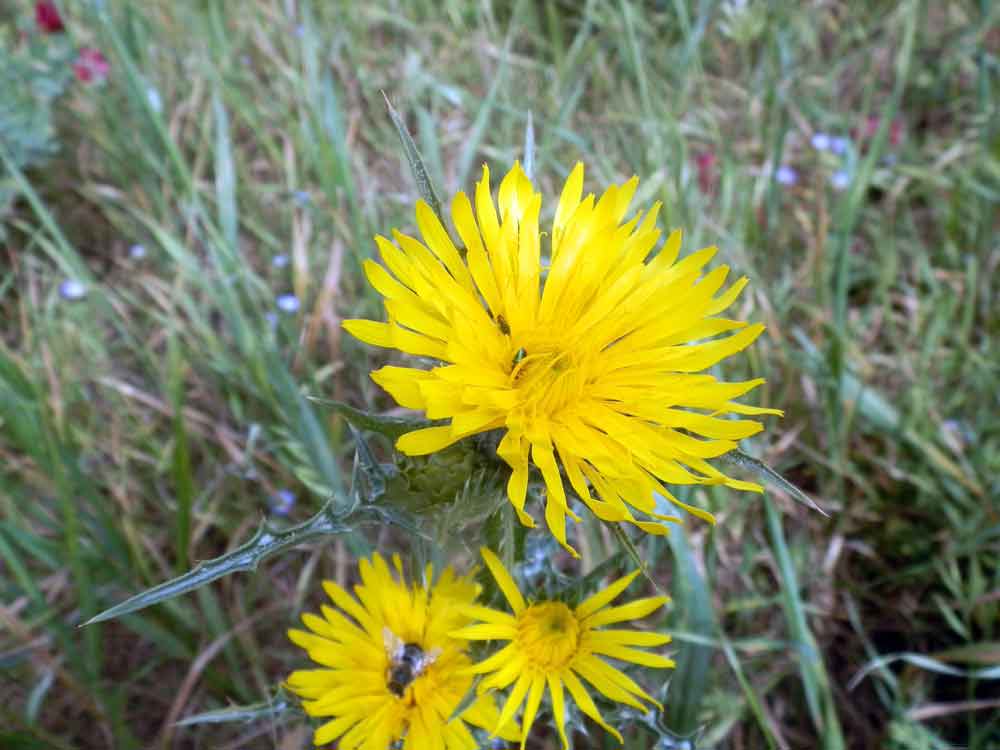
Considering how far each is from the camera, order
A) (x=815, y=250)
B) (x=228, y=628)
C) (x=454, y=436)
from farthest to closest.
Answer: (x=815, y=250), (x=228, y=628), (x=454, y=436)

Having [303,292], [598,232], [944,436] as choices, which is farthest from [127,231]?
[944,436]

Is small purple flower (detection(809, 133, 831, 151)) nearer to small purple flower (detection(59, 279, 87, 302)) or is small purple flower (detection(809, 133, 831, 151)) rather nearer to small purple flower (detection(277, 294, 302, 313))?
small purple flower (detection(277, 294, 302, 313))

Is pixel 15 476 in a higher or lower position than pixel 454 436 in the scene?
lower

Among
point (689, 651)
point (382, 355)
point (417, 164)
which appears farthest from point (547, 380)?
point (382, 355)

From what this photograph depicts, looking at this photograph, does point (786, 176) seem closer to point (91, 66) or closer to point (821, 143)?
point (821, 143)

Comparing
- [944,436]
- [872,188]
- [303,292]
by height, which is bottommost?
[944,436]

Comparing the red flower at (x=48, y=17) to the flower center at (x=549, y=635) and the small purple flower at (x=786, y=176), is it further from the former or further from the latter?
the flower center at (x=549, y=635)

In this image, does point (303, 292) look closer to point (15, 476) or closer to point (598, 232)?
point (15, 476)

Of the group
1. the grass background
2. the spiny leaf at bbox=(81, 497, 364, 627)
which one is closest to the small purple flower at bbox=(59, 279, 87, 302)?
the grass background

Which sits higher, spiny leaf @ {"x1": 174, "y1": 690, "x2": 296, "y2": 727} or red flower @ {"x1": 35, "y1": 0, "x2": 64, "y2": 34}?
red flower @ {"x1": 35, "y1": 0, "x2": 64, "y2": 34}
